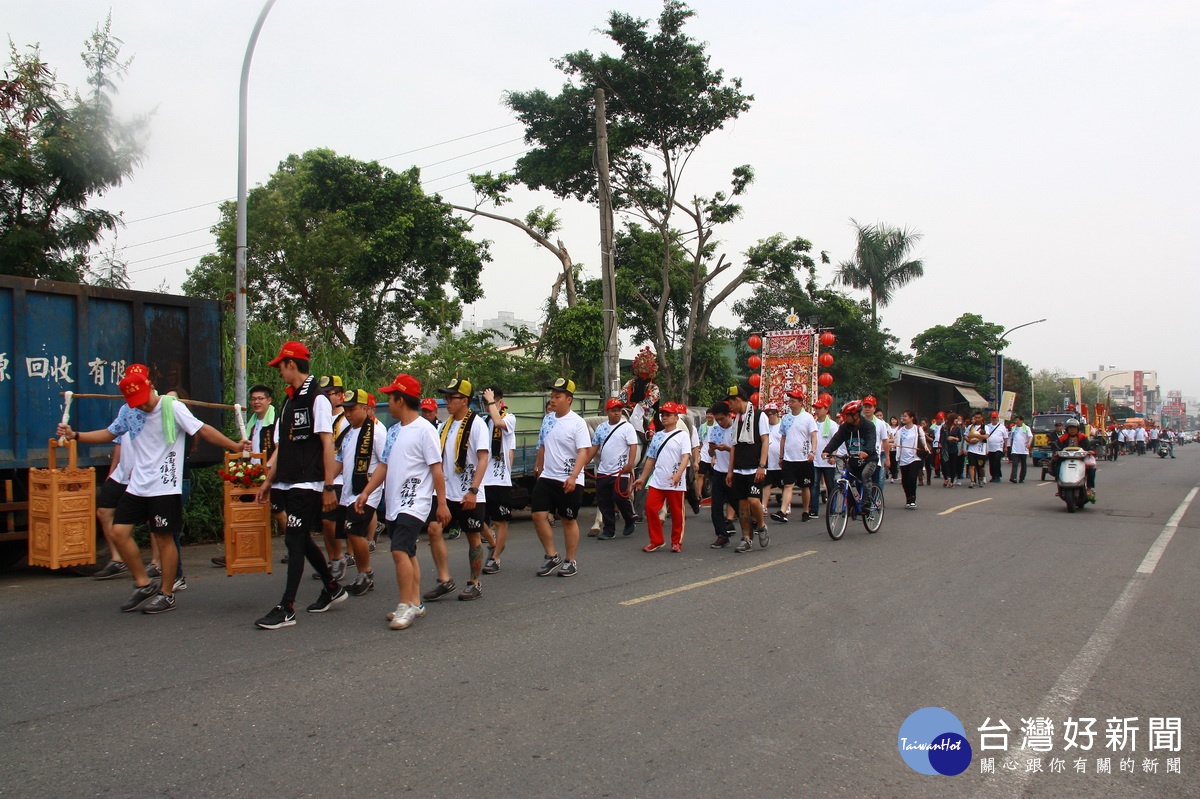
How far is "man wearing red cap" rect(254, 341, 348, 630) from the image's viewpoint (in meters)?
6.09

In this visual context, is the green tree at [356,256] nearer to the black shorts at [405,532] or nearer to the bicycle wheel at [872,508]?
the bicycle wheel at [872,508]

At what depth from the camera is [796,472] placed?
39.6ft

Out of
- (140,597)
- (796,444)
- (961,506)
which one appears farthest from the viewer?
(961,506)

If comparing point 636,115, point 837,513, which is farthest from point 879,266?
point 837,513

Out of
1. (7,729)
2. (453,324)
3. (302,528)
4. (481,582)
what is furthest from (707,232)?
(7,729)

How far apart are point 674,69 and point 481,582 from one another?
2008 centimetres

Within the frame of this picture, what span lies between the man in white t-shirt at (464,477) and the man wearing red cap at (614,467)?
3.03 m

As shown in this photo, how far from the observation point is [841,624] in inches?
251

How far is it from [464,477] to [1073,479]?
11.5 m

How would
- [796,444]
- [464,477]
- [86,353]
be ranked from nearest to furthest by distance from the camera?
[464,477] < [86,353] < [796,444]

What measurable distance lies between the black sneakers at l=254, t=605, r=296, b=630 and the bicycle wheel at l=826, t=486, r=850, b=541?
269 inches

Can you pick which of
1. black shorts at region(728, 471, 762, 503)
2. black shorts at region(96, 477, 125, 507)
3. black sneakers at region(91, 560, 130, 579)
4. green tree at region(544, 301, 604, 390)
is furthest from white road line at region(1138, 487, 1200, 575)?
green tree at region(544, 301, 604, 390)

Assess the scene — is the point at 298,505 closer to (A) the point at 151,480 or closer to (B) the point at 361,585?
(A) the point at 151,480

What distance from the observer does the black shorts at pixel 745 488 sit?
9.92 m
